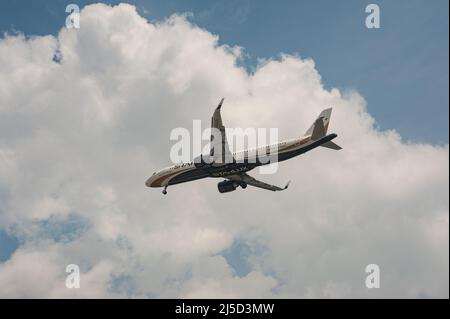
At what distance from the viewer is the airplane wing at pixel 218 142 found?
57.3 meters


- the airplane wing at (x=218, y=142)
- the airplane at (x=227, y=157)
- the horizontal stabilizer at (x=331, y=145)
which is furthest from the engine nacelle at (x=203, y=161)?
the horizontal stabilizer at (x=331, y=145)

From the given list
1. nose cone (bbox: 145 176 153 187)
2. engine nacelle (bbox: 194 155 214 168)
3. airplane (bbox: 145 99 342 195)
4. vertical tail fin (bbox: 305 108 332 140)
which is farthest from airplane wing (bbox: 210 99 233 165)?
nose cone (bbox: 145 176 153 187)

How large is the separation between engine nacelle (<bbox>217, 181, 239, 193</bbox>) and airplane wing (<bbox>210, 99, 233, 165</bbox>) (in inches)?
415

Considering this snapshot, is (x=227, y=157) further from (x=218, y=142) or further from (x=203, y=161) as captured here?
(x=203, y=161)

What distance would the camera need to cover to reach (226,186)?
7200 cm

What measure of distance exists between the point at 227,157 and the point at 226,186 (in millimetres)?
10967

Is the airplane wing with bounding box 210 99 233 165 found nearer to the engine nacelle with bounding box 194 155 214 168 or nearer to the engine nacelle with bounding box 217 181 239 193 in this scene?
the engine nacelle with bounding box 194 155 214 168

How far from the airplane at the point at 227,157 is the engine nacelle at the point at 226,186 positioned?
2.82 ft

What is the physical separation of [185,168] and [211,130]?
33.8ft
